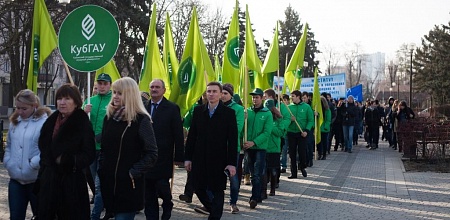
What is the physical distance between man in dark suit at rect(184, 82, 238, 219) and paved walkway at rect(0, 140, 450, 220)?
1317 mm

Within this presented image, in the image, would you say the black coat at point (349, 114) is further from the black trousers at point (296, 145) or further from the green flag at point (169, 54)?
the green flag at point (169, 54)

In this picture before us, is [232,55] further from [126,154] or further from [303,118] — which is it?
[126,154]

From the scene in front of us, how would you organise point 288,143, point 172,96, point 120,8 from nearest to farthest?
point 172,96 < point 288,143 < point 120,8

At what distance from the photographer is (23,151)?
21.2 ft

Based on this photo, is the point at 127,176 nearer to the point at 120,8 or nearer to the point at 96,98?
the point at 96,98

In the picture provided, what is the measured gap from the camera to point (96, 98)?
29.3 feet

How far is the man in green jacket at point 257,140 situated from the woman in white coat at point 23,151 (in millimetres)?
4038

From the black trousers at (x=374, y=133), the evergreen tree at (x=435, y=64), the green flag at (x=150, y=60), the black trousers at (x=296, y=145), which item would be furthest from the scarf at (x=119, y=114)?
the evergreen tree at (x=435, y=64)

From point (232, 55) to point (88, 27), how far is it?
3.70 m

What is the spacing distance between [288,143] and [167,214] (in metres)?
6.76

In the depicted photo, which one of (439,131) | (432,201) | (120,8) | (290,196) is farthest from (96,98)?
(120,8)

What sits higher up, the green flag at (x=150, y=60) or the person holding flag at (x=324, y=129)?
the green flag at (x=150, y=60)

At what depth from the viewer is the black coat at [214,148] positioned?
7.86 meters

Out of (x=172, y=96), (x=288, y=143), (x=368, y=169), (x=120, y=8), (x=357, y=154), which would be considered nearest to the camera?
(x=172, y=96)
